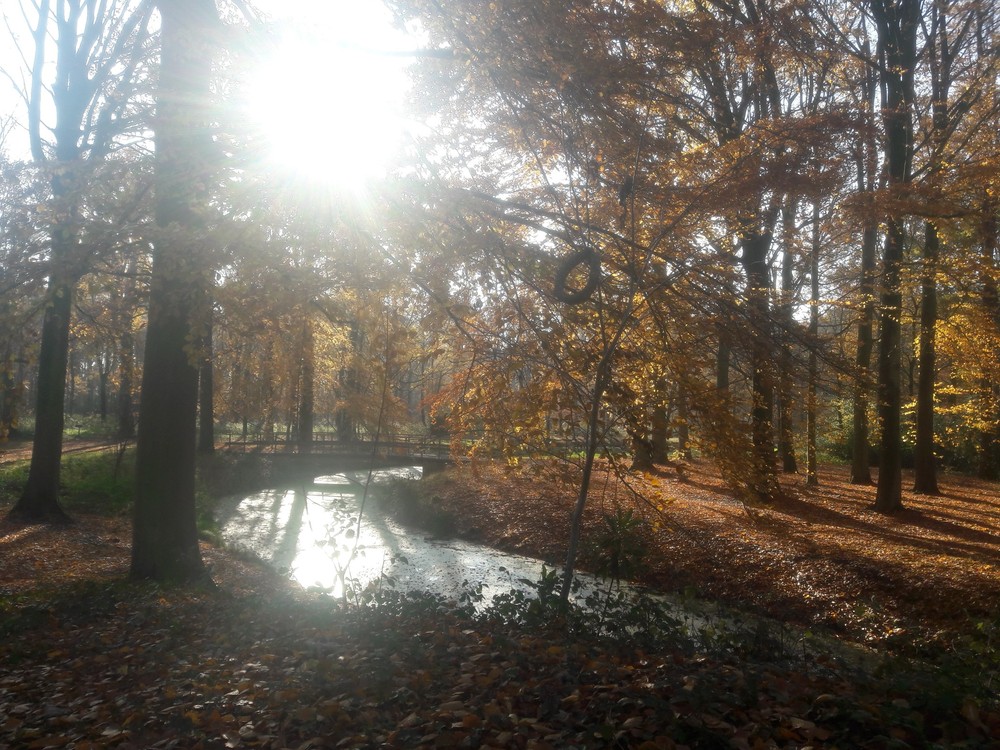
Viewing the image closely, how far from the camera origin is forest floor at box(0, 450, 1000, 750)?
3928mm

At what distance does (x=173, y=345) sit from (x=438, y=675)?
5.60 meters

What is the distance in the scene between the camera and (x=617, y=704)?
166 inches

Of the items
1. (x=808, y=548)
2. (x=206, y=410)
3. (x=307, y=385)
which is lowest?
(x=808, y=548)

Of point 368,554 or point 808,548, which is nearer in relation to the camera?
point 808,548

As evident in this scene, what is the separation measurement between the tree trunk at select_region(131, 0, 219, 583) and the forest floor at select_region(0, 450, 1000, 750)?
0.70 metres

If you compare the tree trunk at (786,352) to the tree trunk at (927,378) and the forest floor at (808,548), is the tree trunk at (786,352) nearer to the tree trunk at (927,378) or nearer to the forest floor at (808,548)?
the forest floor at (808,548)

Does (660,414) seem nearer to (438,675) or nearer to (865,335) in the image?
(438,675)

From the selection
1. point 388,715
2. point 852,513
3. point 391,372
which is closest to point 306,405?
point 391,372

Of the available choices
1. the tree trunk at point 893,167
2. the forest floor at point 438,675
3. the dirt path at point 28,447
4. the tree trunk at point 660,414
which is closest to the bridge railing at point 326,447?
the dirt path at point 28,447

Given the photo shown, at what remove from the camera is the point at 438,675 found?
5.20m

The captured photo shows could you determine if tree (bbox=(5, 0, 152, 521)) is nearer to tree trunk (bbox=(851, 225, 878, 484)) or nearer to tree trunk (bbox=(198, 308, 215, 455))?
tree trunk (bbox=(198, 308, 215, 455))

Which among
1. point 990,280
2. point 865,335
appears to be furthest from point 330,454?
point 990,280

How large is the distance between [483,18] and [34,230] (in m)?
5.44

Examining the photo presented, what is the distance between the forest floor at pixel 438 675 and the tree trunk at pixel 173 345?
70 cm
